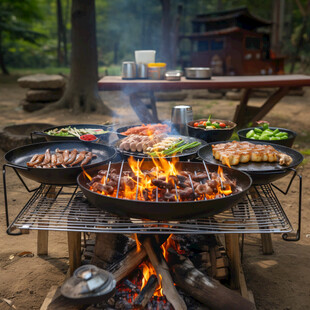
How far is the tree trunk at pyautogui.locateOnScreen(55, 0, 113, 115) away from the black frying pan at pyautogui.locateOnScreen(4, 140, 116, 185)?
26.5 feet

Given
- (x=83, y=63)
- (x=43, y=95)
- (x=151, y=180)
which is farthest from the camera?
(x=43, y=95)

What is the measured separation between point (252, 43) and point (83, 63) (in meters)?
10.5

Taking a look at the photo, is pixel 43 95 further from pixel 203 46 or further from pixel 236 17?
pixel 236 17

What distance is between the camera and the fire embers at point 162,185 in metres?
2.66

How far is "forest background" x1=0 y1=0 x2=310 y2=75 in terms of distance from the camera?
24359 mm

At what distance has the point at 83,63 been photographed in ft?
37.9

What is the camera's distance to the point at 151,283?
2746 millimetres

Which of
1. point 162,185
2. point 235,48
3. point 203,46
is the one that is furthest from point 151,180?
point 203,46

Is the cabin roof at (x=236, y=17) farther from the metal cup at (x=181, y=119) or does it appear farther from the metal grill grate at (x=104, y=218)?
the metal grill grate at (x=104, y=218)

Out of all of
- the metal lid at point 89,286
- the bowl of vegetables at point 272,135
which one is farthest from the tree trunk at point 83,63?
the metal lid at point 89,286

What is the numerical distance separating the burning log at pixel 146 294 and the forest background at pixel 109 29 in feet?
67.4

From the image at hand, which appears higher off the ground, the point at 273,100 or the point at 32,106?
the point at 273,100

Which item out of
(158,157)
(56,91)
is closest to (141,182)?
(158,157)

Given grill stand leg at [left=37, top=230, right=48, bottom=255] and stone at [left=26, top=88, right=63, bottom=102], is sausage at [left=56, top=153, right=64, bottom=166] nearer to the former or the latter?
grill stand leg at [left=37, top=230, right=48, bottom=255]
